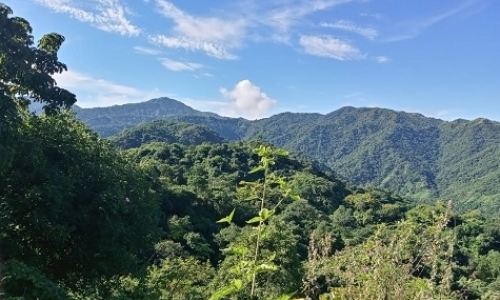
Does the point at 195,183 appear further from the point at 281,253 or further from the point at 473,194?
the point at 473,194

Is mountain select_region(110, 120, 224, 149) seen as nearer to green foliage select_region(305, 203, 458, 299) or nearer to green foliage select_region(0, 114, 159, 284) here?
green foliage select_region(0, 114, 159, 284)

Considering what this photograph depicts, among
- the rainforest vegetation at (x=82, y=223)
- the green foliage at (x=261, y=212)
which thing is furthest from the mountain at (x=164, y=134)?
the green foliage at (x=261, y=212)

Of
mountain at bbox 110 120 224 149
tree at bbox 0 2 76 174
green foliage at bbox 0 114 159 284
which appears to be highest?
mountain at bbox 110 120 224 149

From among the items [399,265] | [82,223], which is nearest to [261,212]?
[399,265]

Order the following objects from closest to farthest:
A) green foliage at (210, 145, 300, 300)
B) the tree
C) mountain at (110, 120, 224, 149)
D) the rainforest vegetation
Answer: green foliage at (210, 145, 300, 300) → the rainforest vegetation → the tree → mountain at (110, 120, 224, 149)

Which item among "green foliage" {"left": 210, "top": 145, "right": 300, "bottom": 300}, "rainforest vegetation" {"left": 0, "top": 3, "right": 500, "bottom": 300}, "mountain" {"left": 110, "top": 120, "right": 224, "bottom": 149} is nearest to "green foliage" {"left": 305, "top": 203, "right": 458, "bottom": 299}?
"rainforest vegetation" {"left": 0, "top": 3, "right": 500, "bottom": 300}

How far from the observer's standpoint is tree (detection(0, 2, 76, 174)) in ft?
30.4

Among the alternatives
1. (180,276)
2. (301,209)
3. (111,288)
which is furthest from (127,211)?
(301,209)

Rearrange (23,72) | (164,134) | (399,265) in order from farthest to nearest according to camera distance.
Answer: (164,134), (23,72), (399,265)

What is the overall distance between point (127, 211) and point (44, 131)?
105 inches

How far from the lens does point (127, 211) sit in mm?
11039

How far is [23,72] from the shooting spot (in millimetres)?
10305

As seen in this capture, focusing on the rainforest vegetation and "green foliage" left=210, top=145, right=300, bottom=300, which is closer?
"green foliage" left=210, top=145, right=300, bottom=300

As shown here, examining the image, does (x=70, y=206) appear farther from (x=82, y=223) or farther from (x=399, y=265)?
(x=399, y=265)
